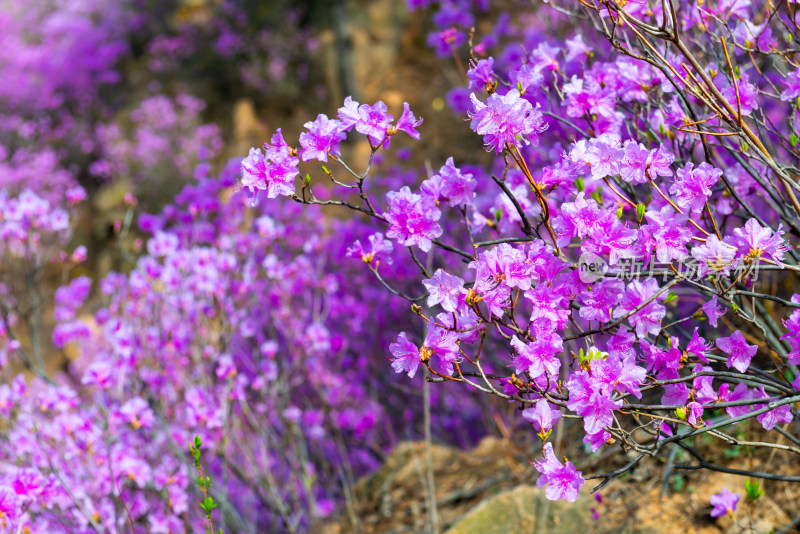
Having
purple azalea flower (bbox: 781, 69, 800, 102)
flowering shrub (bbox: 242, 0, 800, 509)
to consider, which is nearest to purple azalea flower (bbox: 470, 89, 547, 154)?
flowering shrub (bbox: 242, 0, 800, 509)

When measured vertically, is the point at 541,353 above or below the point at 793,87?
below

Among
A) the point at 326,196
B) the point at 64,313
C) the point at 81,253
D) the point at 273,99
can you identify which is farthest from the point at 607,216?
the point at 273,99

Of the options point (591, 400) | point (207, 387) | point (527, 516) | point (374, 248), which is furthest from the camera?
point (207, 387)

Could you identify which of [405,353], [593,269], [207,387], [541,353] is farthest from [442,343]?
[207,387]

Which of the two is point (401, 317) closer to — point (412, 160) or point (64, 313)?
point (64, 313)

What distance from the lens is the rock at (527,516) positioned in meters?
2.66

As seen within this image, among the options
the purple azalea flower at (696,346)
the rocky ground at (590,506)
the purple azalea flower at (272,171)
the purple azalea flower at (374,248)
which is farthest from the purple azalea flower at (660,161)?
the rocky ground at (590,506)

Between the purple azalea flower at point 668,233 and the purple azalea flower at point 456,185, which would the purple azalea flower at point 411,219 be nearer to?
the purple azalea flower at point 456,185

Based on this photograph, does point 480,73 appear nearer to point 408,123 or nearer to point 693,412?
point 408,123

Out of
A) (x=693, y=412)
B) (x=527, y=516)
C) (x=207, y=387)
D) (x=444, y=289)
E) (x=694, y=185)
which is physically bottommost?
(x=207, y=387)

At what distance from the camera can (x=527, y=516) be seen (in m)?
2.71

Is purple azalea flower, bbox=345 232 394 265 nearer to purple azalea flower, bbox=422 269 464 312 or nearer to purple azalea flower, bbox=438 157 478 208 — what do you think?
purple azalea flower, bbox=438 157 478 208

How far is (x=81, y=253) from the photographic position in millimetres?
3629

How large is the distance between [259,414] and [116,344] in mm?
1091
